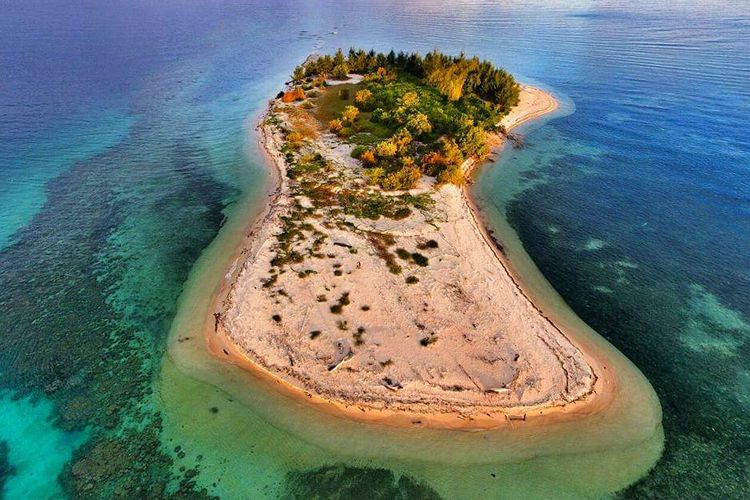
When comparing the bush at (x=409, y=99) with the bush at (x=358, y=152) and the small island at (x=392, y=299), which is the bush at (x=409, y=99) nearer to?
the small island at (x=392, y=299)

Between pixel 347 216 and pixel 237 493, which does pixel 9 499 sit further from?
pixel 347 216

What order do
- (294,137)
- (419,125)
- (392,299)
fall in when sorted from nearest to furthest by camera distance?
(392,299) → (419,125) → (294,137)

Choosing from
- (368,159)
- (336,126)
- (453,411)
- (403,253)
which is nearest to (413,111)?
(336,126)

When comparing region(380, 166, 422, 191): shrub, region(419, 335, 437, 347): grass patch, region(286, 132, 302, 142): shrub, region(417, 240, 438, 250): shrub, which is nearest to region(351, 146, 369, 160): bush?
region(380, 166, 422, 191): shrub

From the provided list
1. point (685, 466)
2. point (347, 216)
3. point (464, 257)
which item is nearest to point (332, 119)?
point (347, 216)

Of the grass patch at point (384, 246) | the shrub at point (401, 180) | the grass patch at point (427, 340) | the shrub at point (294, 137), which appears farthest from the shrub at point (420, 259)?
the shrub at point (294, 137)

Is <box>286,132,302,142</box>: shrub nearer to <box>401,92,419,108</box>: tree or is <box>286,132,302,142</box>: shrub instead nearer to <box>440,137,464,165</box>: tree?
<box>401,92,419,108</box>: tree

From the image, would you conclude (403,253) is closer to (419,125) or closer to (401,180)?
(401,180)
